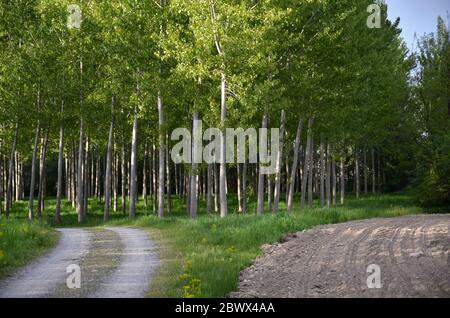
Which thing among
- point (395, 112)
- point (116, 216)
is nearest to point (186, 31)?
point (116, 216)

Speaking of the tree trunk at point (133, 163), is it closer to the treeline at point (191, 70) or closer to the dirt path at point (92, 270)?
the treeline at point (191, 70)

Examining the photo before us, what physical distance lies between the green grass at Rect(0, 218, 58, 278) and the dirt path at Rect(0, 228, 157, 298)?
35 centimetres

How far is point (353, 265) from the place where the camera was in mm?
11008

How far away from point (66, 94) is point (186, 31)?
961 centimetres

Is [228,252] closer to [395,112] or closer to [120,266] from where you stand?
[120,266]

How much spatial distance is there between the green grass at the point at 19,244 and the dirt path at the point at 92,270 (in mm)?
352

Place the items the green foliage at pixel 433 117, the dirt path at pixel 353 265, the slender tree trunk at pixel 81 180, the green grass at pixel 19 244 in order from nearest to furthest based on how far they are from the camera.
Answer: the dirt path at pixel 353 265
the green grass at pixel 19 244
the green foliage at pixel 433 117
the slender tree trunk at pixel 81 180

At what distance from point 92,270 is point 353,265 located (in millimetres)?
6175

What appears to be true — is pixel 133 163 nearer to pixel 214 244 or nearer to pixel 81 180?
pixel 81 180

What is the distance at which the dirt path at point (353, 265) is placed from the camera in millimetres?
9086

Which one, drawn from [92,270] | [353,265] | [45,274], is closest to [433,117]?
[353,265]

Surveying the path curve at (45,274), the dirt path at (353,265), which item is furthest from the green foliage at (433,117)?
the path curve at (45,274)

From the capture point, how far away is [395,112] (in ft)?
122

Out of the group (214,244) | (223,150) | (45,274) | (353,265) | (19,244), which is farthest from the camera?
(223,150)
